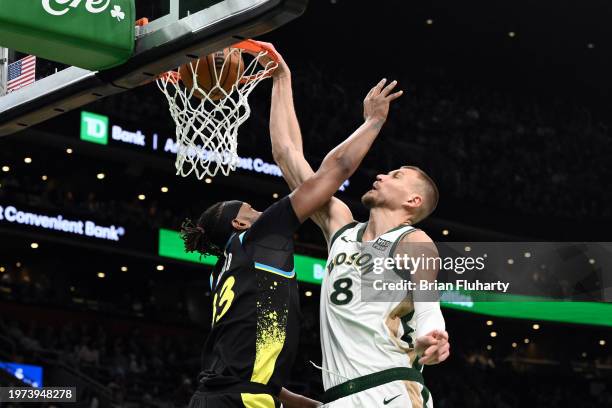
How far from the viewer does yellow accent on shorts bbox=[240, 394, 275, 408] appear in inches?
187

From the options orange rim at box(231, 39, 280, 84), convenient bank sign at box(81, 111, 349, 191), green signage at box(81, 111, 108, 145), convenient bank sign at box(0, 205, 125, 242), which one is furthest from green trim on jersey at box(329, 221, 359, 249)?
green signage at box(81, 111, 108, 145)

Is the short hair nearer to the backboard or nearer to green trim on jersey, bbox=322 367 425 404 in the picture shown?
green trim on jersey, bbox=322 367 425 404

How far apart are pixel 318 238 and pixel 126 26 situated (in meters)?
19.0

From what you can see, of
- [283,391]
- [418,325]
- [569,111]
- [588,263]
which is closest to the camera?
[418,325]

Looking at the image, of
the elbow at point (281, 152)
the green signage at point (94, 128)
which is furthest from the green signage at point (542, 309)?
the elbow at point (281, 152)

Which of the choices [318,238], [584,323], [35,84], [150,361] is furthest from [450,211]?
[35,84]

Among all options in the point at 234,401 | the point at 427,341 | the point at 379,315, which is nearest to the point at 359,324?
the point at 379,315

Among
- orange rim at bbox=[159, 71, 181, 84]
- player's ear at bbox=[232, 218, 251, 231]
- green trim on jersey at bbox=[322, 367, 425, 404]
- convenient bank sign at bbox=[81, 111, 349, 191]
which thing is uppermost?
convenient bank sign at bbox=[81, 111, 349, 191]

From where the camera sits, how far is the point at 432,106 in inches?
→ 1014

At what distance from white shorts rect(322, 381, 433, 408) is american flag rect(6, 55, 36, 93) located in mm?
2534

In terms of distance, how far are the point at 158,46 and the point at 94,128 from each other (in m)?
13.8

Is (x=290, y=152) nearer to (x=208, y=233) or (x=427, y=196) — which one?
(x=208, y=233)

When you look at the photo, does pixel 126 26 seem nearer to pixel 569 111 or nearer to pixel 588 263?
pixel 588 263

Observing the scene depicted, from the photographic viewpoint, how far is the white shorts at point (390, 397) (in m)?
4.70
